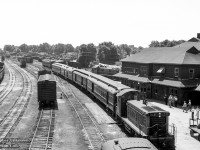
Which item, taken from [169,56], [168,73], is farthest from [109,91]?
[169,56]

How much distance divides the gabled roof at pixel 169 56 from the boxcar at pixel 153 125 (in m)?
19.6

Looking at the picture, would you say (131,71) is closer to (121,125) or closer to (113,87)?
(113,87)

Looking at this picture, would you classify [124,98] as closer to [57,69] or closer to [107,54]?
[57,69]

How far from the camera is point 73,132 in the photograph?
23.4 meters

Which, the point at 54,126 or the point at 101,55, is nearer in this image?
the point at 54,126

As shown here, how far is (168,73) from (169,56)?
3362 millimetres

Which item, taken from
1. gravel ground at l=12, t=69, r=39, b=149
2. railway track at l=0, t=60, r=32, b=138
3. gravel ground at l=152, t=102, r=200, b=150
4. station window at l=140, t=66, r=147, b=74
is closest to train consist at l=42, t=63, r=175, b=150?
gravel ground at l=152, t=102, r=200, b=150

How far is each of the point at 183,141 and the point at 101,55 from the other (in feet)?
330

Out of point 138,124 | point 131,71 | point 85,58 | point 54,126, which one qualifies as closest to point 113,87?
point 54,126

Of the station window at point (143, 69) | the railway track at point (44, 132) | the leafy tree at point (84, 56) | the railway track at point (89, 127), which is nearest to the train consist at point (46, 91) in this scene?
the railway track at point (89, 127)

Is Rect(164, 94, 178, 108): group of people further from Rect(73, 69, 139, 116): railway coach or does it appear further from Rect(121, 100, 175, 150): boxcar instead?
Rect(121, 100, 175, 150): boxcar

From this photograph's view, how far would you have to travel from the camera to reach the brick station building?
36562 mm

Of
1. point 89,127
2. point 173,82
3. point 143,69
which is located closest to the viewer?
point 89,127

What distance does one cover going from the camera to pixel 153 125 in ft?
60.3
